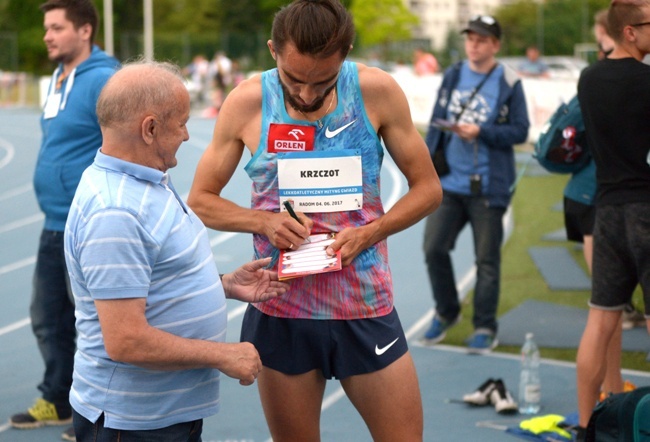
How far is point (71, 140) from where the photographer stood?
552 cm

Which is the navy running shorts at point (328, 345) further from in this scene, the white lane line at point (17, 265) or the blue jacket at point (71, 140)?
the white lane line at point (17, 265)

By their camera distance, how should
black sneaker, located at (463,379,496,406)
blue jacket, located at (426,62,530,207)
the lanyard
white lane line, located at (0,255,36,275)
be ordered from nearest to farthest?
black sneaker, located at (463,379,496,406) < blue jacket, located at (426,62,530,207) < the lanyard < white lane line, located at (0,255,36,275)

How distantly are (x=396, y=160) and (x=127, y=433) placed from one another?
1.37 m

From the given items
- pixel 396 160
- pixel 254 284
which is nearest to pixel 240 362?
pixel 254 284

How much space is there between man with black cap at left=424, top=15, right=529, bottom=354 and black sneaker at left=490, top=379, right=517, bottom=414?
1.13 meters

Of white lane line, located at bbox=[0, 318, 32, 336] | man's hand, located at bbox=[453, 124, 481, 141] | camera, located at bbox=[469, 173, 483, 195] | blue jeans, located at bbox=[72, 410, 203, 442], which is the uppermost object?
man's hand, located at bbox=[453, 124, 481, 141]

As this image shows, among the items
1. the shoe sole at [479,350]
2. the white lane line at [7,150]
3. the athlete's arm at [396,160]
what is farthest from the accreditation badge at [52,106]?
the white lane line at [7,150]

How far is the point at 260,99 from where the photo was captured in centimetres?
350

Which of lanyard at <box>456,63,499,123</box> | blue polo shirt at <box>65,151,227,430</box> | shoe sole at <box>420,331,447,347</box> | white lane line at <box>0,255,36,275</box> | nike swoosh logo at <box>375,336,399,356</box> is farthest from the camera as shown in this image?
white lane line at <box>0,255,36,275</box>

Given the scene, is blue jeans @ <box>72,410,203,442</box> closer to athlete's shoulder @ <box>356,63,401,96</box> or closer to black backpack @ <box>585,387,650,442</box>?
athlete's shoulder @ <box>356,63,401,96</box>

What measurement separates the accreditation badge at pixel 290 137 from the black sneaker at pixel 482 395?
3.09 metres

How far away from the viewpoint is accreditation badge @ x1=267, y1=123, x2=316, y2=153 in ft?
11.3

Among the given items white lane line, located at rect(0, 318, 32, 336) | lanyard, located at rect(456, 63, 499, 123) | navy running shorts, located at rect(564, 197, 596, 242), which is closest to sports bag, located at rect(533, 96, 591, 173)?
navy running shorts, located at rect(564, 197, 596, 242)

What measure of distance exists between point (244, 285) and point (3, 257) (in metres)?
8.62
